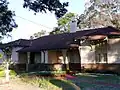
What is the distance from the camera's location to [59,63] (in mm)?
41344

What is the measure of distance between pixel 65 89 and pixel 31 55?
102 ft

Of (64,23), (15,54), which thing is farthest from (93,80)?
(64,23)

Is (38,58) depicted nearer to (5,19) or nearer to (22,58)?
(22,58)

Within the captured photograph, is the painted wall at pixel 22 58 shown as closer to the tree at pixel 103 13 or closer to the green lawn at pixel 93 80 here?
the tree at pixel 103 13

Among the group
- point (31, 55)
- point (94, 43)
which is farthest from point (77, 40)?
point (31, 55)

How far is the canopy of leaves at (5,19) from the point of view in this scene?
2147 centimetres

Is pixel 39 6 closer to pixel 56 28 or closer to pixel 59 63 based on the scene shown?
pixel 59 63

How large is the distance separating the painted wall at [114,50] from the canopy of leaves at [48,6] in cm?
1609

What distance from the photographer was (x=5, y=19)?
2273 centimetres

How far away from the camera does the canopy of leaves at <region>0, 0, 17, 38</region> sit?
21.5 metres

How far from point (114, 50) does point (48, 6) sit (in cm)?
1678

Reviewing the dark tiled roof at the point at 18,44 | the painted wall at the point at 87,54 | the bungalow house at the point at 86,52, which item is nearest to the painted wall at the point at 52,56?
the bungalow house at the point at 86,52

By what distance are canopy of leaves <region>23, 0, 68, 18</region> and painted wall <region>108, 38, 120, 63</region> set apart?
52.8ft

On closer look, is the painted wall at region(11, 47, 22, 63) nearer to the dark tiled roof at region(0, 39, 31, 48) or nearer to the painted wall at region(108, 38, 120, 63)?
the dark tiled roof at region(0, 39, 31, 48)
